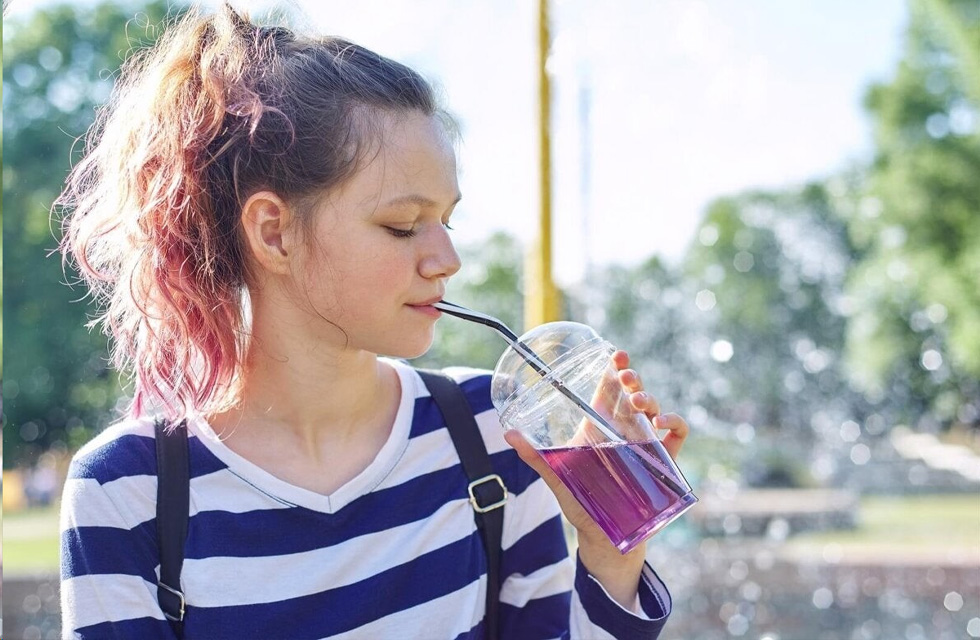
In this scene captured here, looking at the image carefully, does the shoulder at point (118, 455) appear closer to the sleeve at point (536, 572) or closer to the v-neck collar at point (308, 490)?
the v-neck collar at point (308, 490)

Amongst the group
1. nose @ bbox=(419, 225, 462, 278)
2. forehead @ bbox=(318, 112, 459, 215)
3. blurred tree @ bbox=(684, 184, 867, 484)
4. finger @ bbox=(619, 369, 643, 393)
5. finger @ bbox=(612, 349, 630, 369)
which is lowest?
blurred tree @ bbox=(684, 184, 867, 484)

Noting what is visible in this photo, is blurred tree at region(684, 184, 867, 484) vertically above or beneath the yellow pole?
beneath

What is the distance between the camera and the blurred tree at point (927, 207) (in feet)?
16.5

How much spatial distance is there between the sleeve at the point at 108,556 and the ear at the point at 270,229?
0.77 ft

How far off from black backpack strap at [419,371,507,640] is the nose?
0.19 metres

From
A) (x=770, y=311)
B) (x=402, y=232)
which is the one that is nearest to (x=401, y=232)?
(x=402, y=232)

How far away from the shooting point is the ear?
95 cm

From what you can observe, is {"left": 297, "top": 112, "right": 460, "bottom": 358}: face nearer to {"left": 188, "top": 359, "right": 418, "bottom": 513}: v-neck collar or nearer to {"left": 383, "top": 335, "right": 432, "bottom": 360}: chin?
{"left": 383, "top": 335, "right": 432, "bottom": 360}: chin

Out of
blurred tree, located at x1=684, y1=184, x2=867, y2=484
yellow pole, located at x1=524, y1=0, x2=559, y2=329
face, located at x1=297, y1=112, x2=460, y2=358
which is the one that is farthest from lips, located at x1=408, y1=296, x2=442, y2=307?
blurred tree, located at x1=684, y1=184, x2=867, y2=484

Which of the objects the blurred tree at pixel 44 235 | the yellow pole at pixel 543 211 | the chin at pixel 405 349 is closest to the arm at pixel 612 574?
the chin at pixel 405 349

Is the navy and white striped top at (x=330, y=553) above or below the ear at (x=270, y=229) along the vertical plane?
below

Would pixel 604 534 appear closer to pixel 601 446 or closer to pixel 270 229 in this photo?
pixel 601 446

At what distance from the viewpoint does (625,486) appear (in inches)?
34.9

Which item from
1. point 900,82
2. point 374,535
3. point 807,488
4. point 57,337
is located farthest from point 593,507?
point 900,82
